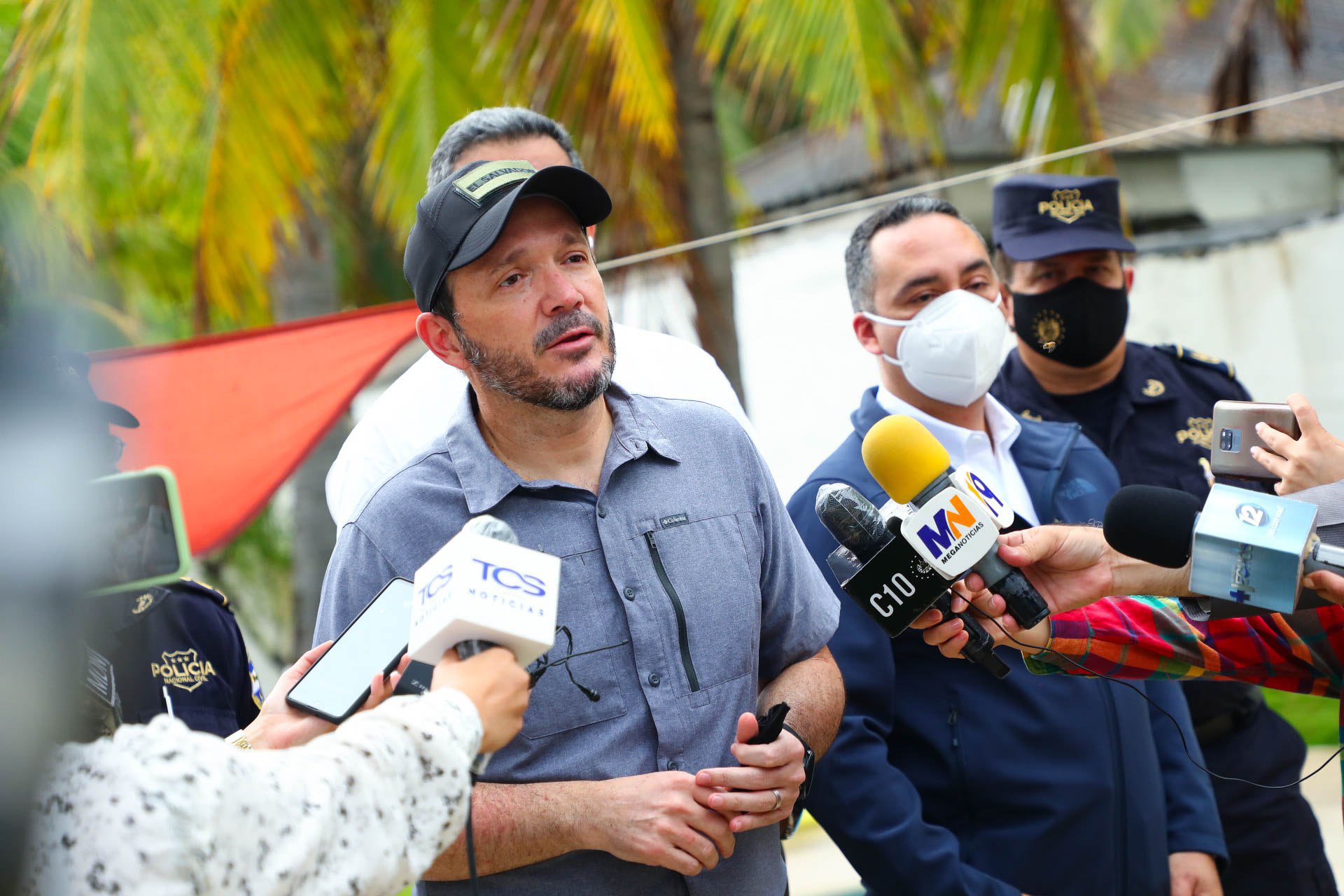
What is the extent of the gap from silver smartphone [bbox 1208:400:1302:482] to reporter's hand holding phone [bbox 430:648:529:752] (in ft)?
4.96

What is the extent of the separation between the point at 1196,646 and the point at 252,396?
13.2ft

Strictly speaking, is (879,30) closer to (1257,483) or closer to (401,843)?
(1257,483)

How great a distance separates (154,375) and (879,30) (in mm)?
3784

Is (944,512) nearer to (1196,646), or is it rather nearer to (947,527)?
(947,527)

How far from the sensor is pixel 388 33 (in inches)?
294

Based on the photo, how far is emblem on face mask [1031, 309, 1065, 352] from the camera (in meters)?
3.43

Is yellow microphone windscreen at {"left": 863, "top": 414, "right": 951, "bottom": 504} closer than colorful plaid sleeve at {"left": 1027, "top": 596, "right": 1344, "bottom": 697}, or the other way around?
yellow microphone windscreen at {"left": 863, "top": 414, "right": 951, "bottom": 504}

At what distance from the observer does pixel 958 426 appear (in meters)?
2.96

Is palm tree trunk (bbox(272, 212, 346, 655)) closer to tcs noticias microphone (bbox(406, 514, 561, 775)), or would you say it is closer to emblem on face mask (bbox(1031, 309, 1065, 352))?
emblem on face mask (bbox(1031, 309, 1065, 352))

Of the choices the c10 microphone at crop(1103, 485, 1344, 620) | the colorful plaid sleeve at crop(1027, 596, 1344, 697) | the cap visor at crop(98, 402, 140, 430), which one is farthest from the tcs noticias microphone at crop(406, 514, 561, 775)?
the colorful plaid sleeve at crop(1027, 596, 1344, 697)

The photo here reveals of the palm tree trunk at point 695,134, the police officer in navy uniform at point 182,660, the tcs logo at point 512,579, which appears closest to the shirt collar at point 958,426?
the tcs logo at point 512,579

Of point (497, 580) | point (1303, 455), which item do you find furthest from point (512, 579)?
point (1303, 455)

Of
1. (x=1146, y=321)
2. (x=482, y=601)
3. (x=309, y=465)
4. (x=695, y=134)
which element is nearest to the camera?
(x=482, y=601)

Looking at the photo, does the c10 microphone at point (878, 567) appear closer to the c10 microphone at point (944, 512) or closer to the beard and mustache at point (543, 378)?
the c10 microphone at point (944, 512)
